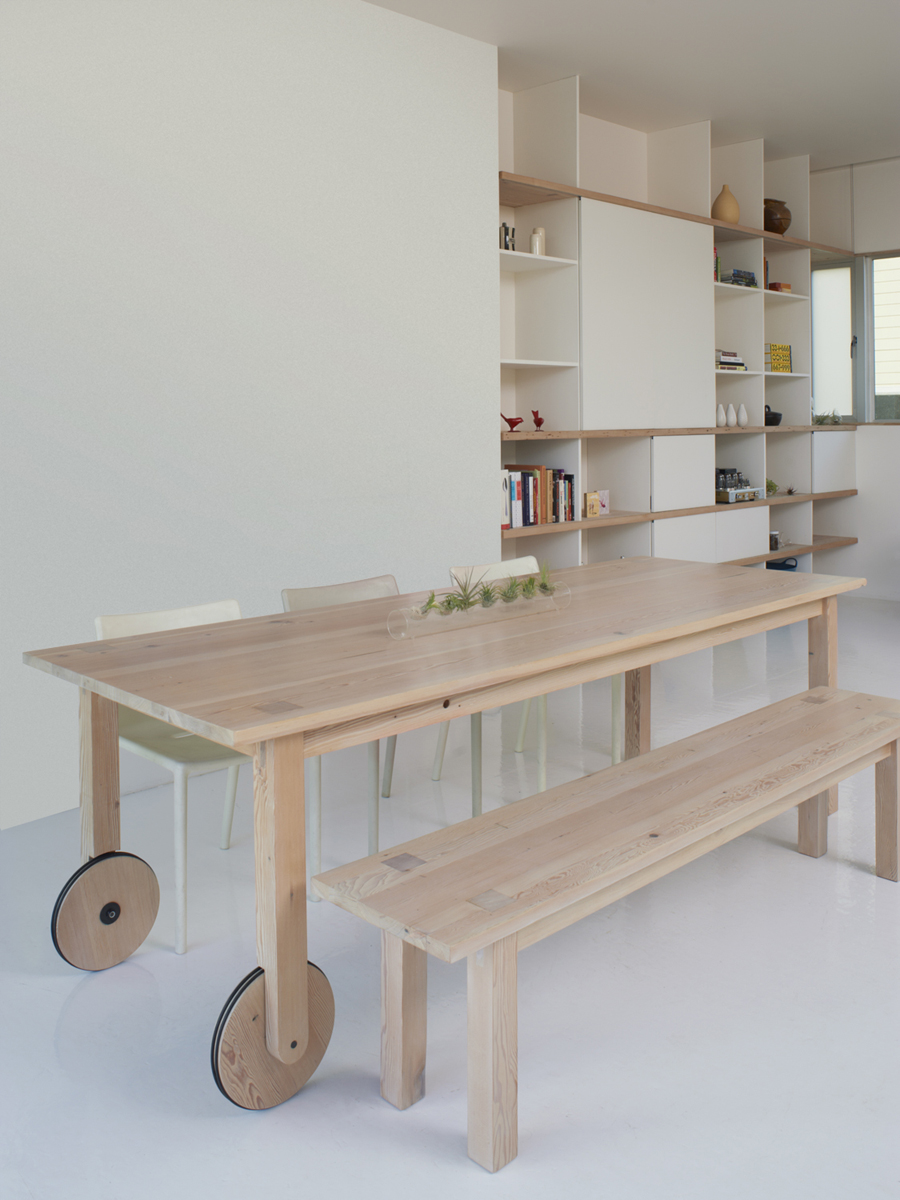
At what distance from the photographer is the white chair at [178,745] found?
237 cm

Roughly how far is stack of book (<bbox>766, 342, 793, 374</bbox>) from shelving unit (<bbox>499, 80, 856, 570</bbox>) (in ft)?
0.28

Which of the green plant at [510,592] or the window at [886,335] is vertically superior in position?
the window at [886,335]

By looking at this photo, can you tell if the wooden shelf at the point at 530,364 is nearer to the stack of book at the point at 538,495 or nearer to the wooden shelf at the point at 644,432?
the wooden shelf at the point at 644,432

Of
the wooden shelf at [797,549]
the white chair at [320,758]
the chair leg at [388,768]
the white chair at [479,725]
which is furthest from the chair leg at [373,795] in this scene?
the wooden shelf at [797,549]

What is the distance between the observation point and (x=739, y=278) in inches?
246

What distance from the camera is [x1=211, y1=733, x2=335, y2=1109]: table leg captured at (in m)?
1.74

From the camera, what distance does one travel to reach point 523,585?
277 cm

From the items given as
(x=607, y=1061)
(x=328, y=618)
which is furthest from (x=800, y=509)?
(x=607, y=1061)

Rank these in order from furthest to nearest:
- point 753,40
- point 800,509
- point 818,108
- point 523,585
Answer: point 800,509
point 818,108
point 753,40
point 523,585

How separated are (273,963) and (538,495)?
3532 mm

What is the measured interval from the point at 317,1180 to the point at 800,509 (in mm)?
6207

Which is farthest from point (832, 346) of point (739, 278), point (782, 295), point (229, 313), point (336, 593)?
point (336, 593)

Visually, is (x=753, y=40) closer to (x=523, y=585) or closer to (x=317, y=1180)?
(x=523, y=585)

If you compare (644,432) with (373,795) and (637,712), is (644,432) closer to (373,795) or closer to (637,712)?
(637,712)
